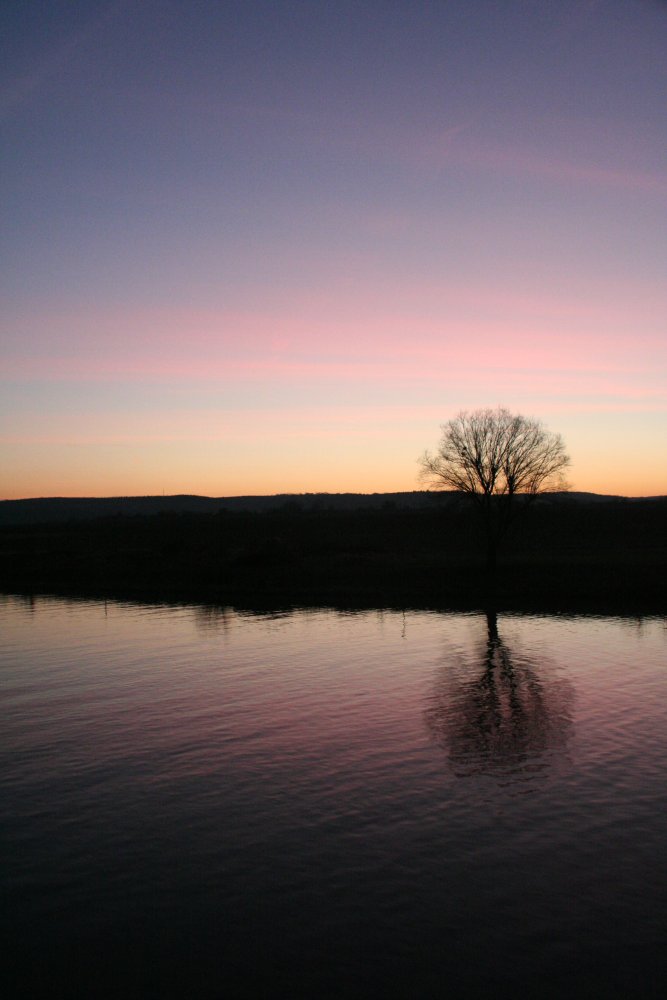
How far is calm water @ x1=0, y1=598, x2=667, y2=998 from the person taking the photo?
9.37m

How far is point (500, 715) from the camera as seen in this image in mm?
21281

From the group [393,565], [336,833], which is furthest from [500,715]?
[393,565]

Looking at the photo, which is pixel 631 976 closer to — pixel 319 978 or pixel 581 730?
pixel 319 978

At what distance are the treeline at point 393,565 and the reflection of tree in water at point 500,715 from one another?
21956mm

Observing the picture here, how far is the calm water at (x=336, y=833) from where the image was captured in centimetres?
937

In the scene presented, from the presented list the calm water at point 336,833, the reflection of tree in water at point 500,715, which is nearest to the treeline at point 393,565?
the reflection of tree in water at point 500,715

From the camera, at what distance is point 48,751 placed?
18.2m

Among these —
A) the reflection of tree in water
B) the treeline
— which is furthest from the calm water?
the treeline

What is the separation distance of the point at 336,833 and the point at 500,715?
9367 millimetres

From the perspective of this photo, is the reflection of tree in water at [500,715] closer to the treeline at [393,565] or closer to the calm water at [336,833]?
the calm water at [336,833]

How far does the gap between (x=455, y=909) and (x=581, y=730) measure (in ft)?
32.3

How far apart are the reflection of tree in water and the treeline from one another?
2196 cm

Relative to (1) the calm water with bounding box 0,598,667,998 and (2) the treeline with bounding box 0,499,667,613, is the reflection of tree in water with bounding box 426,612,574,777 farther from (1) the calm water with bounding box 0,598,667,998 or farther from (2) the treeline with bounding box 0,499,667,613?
(2) the treeline with bounding box 0,499,667,613

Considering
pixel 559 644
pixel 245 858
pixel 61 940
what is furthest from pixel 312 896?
pixel 559 644
